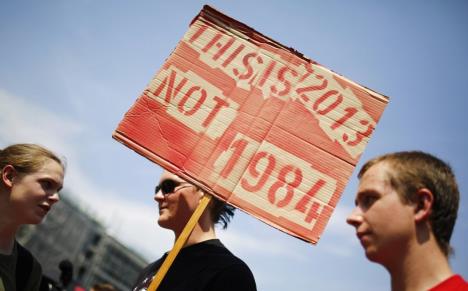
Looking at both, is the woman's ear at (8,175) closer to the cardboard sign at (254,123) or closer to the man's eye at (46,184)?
the man's eye at (46,184)

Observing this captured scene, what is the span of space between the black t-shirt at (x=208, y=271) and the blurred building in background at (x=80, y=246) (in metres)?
57.7

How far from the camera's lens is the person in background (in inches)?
112

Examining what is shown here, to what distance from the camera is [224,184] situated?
2.44m

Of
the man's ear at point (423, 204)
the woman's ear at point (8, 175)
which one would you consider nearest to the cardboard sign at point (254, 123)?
the man's ear at point (423, 204)

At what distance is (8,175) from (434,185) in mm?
2951

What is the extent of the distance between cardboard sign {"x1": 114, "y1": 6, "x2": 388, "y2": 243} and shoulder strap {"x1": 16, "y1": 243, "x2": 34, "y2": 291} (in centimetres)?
139

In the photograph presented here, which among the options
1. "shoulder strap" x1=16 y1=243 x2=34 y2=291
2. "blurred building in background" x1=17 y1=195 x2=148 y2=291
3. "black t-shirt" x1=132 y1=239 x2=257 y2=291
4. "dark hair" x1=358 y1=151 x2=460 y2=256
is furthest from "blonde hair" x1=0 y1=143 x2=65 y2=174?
"blurred building in background" x1=17 y1=195 x2=148 y2=291

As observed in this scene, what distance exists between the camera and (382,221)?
1.53 m

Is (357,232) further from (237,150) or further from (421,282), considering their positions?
(237,150)

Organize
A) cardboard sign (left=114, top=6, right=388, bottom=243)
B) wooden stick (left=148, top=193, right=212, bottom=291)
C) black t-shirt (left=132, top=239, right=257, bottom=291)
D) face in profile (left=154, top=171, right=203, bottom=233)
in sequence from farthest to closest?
1. face in profile (left=154, top=171, right=203, bottom=233)
2. cardboard sign (left=114, top=6, right=388, bottom=243)
3. black t-shirt (left=132, top=239, right=257, bottom=291)
4. wooden stick (left=148, top=193, right=212, bottom=291)

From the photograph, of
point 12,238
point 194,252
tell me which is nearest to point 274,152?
point 194,252

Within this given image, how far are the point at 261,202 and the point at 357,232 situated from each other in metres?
0.87

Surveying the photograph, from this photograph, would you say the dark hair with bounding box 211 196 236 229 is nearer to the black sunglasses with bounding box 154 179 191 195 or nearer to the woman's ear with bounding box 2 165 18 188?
the black sunglasses with bounding box 154 179 191 195

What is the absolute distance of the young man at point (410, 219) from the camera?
145cm
